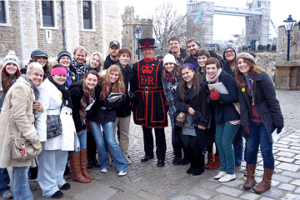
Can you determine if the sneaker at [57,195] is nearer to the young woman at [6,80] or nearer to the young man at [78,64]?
the young woman at [6,80]

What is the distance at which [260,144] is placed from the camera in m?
4.02

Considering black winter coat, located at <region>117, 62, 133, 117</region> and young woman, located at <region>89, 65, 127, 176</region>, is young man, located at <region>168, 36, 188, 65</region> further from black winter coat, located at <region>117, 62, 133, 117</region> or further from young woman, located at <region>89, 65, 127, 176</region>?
young woman, located at <region>89, 65, 127, 176</region>

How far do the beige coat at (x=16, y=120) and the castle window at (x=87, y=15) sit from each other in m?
23.6

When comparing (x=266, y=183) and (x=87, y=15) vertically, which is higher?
(x=87, y=15)

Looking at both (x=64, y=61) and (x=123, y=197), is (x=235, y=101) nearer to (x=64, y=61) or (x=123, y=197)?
(x=123, y=197)

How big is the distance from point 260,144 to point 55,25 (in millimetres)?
22683

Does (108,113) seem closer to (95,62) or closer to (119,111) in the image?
(119,111)

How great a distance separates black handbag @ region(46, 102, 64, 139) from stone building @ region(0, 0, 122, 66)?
63.6 ft

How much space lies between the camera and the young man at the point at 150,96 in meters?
5.23

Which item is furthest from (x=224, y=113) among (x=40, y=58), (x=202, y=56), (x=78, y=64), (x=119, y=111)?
(x=40, y=58)

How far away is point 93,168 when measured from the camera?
5215mm

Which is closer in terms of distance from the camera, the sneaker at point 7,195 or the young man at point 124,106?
the sneaker at point 7,195

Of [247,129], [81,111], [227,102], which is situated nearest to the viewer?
[247,129]

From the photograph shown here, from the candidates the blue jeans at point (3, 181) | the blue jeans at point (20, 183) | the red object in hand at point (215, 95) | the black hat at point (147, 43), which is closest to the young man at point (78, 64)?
the black hat at point (147, 43)
